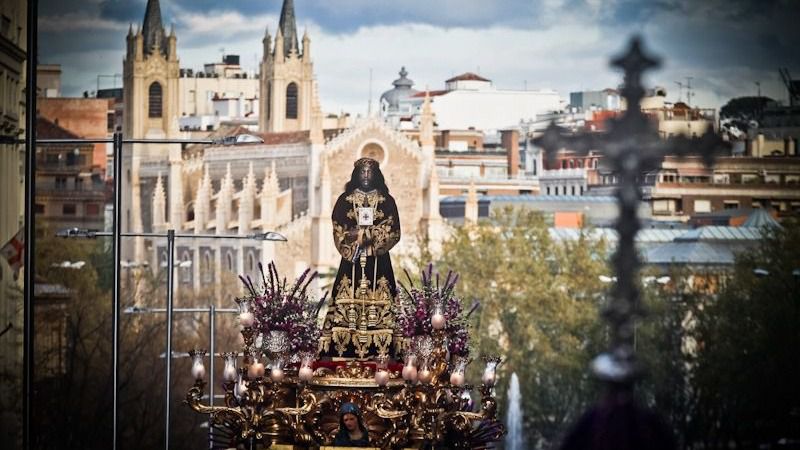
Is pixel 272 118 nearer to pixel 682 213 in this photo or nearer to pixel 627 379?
pixel 682 213

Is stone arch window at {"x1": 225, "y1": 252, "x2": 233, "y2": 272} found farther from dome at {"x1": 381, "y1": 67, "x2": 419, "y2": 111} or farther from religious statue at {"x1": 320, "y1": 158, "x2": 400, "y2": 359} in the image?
religious statue at {"x1": 320, "y1": 158, "x2": 400, "y2": 359}

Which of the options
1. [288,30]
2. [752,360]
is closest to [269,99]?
[288,30]

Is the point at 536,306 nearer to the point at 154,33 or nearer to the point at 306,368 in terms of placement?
the point at 306,368

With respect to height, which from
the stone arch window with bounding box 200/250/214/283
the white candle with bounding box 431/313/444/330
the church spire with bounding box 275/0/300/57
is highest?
the church spire with bounding box 275/0/300/57

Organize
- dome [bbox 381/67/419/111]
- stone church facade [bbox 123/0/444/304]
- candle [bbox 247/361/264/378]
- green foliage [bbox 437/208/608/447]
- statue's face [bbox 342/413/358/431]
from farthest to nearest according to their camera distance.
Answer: stone church facade [bbox 123/0/444/304], dome [bbox 381/67/419/111], green foliage [bbox 437/208/608/447], candle [bbox 247/361/264/378], statue's face [bbox 342/413/358/431]

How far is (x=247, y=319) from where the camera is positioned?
35188 mm

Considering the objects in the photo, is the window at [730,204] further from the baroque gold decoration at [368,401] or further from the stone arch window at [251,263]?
the baroque gold decoration at [368,401]

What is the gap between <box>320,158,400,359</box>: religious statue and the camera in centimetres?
3597

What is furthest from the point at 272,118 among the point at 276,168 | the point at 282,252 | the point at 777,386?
the point at 777,386

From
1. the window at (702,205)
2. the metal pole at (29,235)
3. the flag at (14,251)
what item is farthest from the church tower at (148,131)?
the metal pole at (29,235)

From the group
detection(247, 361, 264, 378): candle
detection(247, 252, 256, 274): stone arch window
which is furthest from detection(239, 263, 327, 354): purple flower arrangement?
detection(247, 252, 256, 274): stone arch window

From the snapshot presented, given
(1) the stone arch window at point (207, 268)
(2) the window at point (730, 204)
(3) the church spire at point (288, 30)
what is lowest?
(1) the stone arch window at point (207, 268)

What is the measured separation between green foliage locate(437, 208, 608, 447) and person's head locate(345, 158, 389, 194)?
2181 inches

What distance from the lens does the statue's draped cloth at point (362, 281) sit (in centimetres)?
3594
